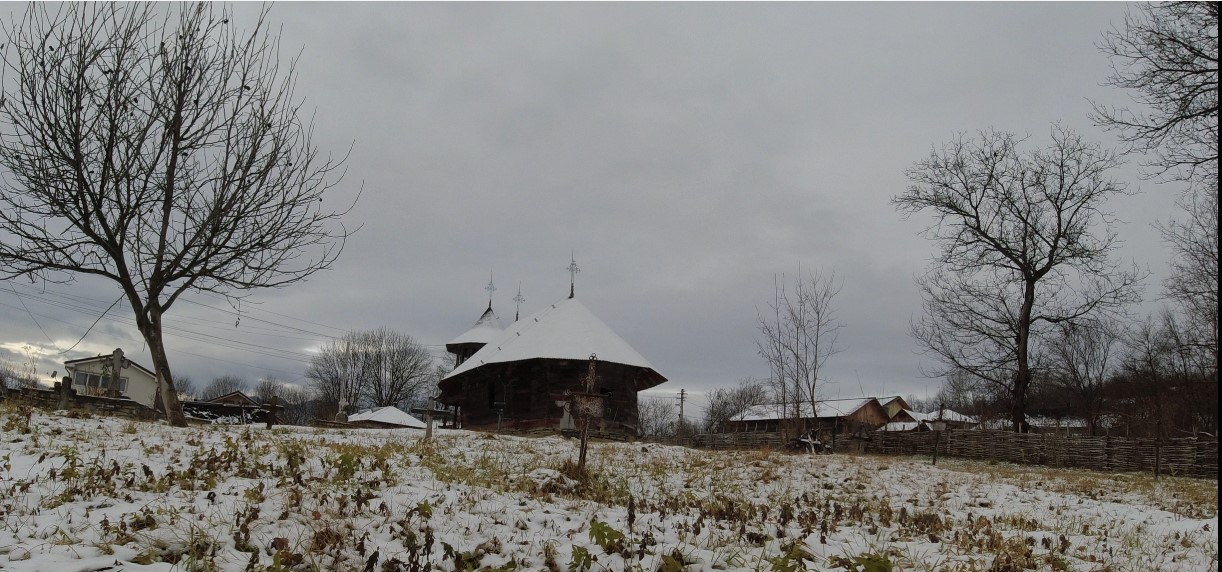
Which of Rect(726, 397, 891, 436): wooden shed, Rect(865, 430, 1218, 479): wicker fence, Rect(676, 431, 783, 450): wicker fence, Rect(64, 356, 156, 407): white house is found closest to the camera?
Rect(865, 430, 1218, 479): wicker fence

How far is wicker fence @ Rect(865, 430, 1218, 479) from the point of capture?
21906mm

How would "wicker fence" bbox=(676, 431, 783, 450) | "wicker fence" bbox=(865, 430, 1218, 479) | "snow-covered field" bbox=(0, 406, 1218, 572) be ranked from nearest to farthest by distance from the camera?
"snow-covered field" bbox=(0, 406, 1218, 572)
"wicker fence" bbox=(865, 430, 1218, 479)
"wicker fence" bbox=(676, 431, 783, 450)

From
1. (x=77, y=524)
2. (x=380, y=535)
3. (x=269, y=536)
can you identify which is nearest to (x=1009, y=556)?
(x=380, y=535)

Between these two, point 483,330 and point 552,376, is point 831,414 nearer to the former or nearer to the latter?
point 483,330

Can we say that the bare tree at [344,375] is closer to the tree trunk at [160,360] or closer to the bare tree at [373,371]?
the bare tree at [373,371]

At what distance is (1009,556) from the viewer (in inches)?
261

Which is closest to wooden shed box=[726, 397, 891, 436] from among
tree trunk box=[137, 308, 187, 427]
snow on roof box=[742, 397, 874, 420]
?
snow on roof box=[742, 397, 874, 420]

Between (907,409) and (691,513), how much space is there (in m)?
75.2

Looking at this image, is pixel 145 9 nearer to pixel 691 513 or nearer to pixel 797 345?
pixel 691 513

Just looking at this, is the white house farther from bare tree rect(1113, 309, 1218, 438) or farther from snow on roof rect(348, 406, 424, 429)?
bare tree rect(1113, 309, 1218, 438)

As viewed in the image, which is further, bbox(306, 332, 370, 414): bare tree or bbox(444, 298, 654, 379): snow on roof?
bbox(306, 332, 370, 414): bare tree

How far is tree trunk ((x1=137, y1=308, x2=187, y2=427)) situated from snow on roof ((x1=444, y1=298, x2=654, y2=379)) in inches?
523

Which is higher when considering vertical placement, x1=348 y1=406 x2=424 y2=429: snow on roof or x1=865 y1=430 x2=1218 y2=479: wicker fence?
x1=865 y1=430 x2=1218 y2=479: wicker fence

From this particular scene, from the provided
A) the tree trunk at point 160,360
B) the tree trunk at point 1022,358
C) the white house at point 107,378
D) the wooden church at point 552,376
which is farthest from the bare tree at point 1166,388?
the white house at point 107,378
